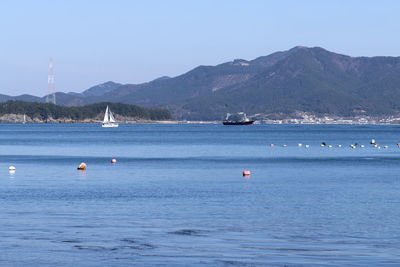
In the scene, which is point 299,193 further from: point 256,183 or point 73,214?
point 73,214

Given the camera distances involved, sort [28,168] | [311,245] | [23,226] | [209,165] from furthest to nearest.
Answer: [209,165] → [28,168] → [23,226] → [311,245]

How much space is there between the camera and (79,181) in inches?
2803

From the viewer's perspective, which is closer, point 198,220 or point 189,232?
point 189,232

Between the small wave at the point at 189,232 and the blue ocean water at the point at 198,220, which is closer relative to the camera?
the blue ocean water at the point at 198,220

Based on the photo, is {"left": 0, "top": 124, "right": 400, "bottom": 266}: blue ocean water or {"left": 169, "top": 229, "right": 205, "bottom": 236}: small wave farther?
{"left": 169, "top": 229, "right": 205, "bottom": 236}: small wave

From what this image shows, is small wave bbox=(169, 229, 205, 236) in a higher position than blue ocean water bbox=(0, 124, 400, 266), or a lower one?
higher

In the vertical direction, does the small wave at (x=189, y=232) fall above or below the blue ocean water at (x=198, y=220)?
above

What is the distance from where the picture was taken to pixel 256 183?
230 ft

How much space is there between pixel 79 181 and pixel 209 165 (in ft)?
101

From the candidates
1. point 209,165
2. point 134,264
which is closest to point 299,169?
point 209,165

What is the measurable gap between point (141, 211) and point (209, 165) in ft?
172

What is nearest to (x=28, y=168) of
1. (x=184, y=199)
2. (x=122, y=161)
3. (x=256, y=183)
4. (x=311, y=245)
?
(x=122, y=161)

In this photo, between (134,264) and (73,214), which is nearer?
(134,264)

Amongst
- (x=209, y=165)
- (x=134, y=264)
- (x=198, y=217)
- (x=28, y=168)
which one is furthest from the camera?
(x=209, y=165)
